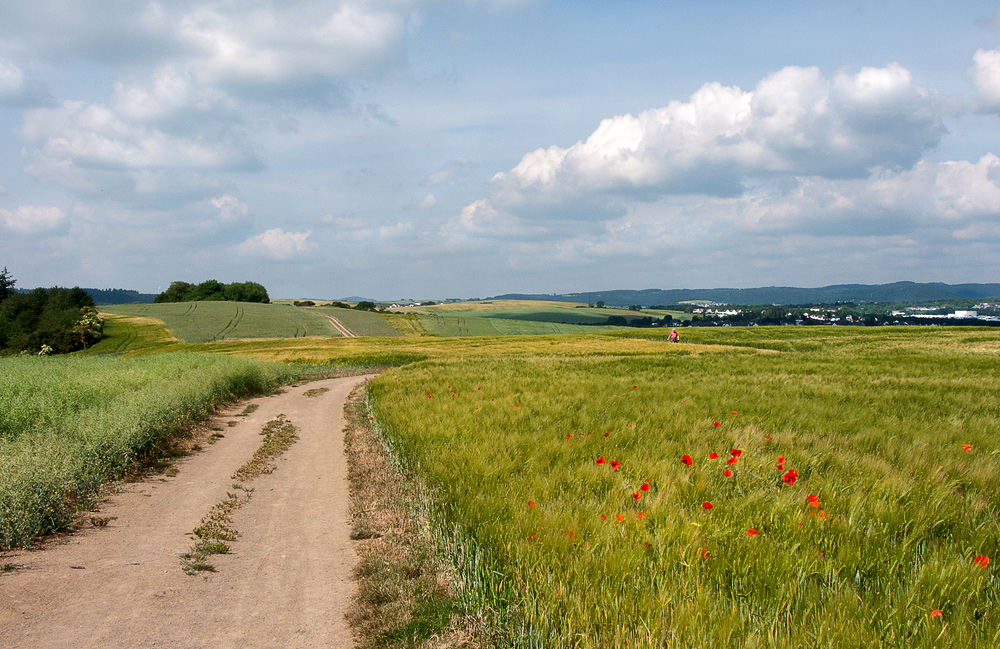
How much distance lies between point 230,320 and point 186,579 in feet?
308

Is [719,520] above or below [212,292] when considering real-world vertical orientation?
below

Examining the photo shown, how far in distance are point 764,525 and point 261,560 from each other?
17.7ft

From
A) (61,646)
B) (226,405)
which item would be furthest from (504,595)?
(226,405)

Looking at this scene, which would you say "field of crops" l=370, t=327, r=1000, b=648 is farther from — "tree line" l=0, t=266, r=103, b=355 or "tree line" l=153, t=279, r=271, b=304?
"tree line" l=153, t=279, r=271, b=304

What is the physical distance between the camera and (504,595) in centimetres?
395

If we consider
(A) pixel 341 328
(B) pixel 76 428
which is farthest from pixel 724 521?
(A) pixel 341 328

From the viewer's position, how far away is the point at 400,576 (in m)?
5.36

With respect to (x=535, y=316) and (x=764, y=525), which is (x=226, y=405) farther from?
(x=535, y=316)

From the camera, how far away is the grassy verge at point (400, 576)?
13.8 ft

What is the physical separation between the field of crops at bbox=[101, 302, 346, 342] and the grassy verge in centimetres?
7798

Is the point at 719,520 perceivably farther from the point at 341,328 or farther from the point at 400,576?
the point at 341,328

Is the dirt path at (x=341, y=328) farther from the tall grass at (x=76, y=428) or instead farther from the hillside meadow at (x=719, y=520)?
the hillside meadow at (x=719, y=520)

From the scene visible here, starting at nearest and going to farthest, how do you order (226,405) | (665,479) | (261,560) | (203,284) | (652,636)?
(652,636) → (665,479) → (261,560) → (226,405) → (203,284)

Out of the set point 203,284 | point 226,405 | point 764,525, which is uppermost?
point 203,284
